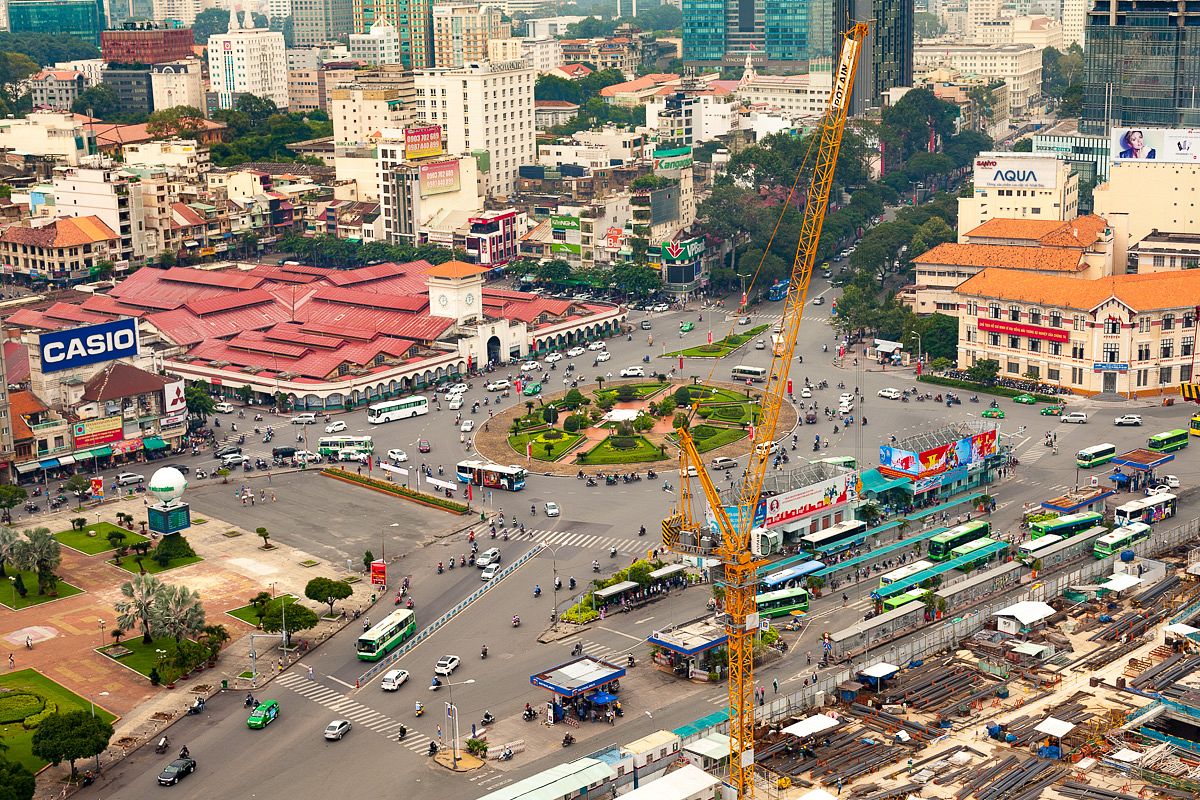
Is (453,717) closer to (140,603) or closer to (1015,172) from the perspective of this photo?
(140,603)

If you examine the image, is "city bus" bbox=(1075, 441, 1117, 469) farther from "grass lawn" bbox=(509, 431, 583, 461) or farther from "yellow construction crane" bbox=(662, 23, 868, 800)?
"grass lawn" bbox=(509, 431, 583, 461)

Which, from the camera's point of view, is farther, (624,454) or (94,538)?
(624,454)

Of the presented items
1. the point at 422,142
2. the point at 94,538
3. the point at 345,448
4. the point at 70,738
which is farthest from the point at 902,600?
the point at 422,142

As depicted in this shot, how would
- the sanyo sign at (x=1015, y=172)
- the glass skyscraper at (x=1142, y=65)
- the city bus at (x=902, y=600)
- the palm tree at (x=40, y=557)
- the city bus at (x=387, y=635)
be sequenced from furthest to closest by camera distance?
the glass skyscraper at (x=1142, y=65), the sanyo sign at (x=1015, y=172), the palm tree at (x=40, y=557), the city bus at (x=902, y=600), the city bus at (x=387, y=635)

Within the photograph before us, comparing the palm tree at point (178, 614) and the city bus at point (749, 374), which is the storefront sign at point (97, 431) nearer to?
the palm tree at point (178, 614)

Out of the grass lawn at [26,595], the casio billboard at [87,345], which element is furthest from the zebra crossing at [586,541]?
the casio billboard at [87,345]

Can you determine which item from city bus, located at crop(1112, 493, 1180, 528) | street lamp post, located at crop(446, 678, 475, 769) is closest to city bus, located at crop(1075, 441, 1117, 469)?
city bus, located at crop(1112, 493, 1180, 528)
